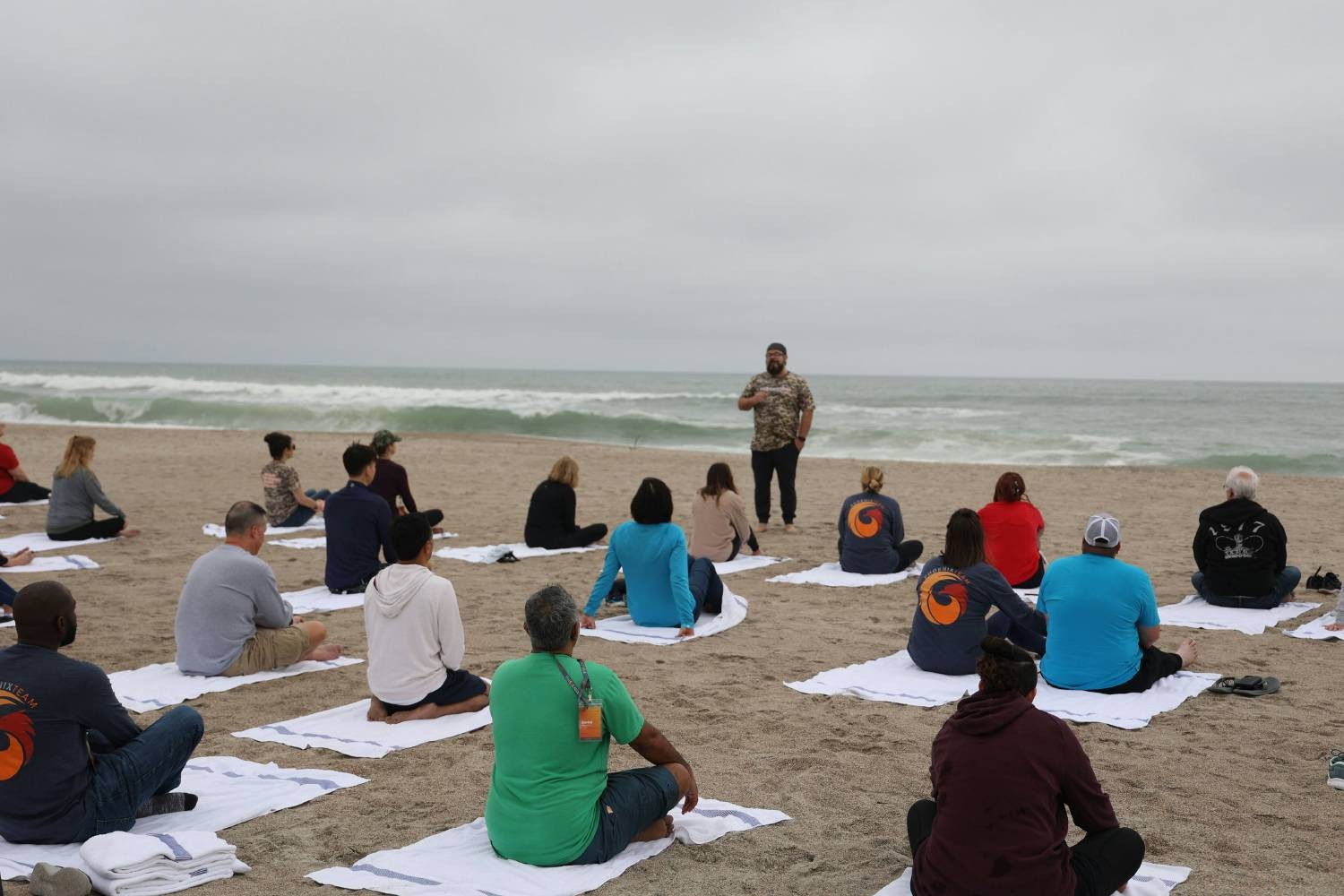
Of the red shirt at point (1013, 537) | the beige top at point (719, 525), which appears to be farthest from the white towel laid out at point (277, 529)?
the red shirt at point (1013, 537)

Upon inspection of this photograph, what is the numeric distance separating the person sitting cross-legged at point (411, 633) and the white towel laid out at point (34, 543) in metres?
6.42

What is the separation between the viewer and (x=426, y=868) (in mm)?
3590

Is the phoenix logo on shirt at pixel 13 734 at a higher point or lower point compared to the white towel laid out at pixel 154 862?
higher

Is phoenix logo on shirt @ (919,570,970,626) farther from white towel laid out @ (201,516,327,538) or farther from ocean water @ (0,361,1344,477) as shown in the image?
ocean water @ (0,361,1344,477)

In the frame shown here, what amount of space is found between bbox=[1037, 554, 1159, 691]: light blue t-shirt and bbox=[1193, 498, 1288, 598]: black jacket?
2.42 meters

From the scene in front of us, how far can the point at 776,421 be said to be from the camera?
37.3ft

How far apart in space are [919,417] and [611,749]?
37602 millimetres

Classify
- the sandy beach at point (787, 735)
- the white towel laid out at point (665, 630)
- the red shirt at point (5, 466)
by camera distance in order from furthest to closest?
the red shirt at point (5, 466) → the white towel laid out at point (665, 630) → the sandy beach at point (787, 735)

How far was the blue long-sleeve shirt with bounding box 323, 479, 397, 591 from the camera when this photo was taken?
8.09 meters

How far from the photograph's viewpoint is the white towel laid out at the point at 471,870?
11.3 ft

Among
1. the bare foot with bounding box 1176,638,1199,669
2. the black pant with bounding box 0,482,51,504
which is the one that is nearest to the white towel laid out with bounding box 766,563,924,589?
the bare foot with bounding box 1176,638,1199,669

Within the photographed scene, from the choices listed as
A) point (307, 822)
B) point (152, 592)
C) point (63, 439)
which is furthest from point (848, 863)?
point (63, 439)

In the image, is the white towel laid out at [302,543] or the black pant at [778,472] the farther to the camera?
the black pant at [778,472]

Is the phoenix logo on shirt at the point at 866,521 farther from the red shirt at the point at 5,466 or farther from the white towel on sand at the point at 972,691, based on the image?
the red shirt at the point at 5,466
